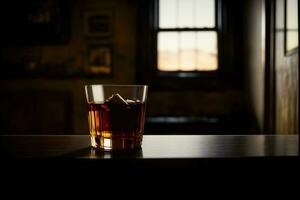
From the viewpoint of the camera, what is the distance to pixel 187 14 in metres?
4.17

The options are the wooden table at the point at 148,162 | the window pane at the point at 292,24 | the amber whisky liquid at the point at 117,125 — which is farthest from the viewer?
the window pane at the point at 292,24

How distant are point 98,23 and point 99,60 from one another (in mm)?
421

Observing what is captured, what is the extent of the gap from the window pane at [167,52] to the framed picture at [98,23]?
23.5 inches

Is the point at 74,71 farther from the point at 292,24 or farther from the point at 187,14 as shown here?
the point at 292,24

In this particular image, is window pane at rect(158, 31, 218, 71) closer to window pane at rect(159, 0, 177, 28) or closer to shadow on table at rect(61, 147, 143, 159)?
window pane at rect(159, 0, 177, 28)

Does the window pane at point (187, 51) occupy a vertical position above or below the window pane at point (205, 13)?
below

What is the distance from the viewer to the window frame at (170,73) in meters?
4.15

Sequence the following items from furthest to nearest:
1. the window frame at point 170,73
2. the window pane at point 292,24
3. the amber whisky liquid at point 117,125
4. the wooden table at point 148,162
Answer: the window frame at point 170,73, the window pane at point 292,24, the amber whisky liquid at point 117,125, the wooden table at point 148,162

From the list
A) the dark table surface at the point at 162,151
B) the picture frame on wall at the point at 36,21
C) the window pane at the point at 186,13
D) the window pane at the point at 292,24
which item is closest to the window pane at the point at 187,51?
the window pane at the point at 186,13

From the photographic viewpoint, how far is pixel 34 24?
4.29 m

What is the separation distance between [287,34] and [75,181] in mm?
2479

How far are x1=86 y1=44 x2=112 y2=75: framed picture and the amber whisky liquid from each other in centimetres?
354

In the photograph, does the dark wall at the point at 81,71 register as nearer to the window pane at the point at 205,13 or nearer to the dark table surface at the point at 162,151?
the window pane at the point at 205,13

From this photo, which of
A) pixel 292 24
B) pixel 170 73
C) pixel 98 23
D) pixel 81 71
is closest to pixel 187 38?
pixel 170 73
